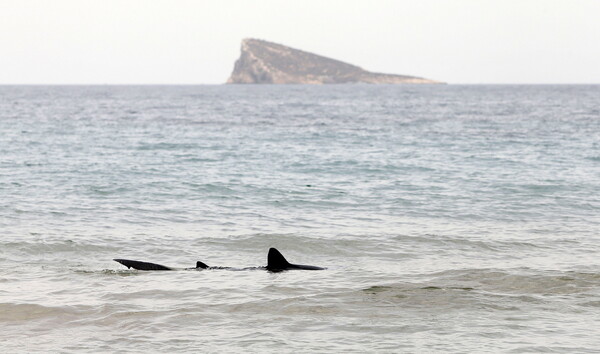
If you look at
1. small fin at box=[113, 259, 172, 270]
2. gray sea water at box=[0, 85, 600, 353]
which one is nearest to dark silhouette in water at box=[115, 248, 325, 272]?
small fin at box=[113, 259, 172, 270]

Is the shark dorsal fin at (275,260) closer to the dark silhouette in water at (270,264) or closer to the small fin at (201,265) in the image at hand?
the dark silhouette in water at (270,264)

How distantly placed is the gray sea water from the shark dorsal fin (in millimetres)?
203

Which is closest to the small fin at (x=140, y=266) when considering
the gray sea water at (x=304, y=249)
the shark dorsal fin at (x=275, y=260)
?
the gray sea water at (x=304, y=249)

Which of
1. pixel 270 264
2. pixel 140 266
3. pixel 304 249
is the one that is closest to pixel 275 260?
pixel 270 264

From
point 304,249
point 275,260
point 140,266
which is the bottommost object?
point 304,249

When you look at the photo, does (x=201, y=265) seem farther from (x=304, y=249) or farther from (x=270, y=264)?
(x=304, y=249)

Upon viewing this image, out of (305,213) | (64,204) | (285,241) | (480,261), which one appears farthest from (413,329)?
(64,204)

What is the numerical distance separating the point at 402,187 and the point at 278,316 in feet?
47.4

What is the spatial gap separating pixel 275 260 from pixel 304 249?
3137 mm

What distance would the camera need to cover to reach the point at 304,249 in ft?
52.9

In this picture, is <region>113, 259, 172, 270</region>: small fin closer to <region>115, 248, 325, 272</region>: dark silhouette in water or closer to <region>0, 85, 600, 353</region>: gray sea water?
<region>115, 248, 325, 272</region>: dark silhouette in water

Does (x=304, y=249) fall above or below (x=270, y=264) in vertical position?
below

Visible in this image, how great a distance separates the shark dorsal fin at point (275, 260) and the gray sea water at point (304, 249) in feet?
0.67

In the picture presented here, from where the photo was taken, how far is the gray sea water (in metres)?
9.96
